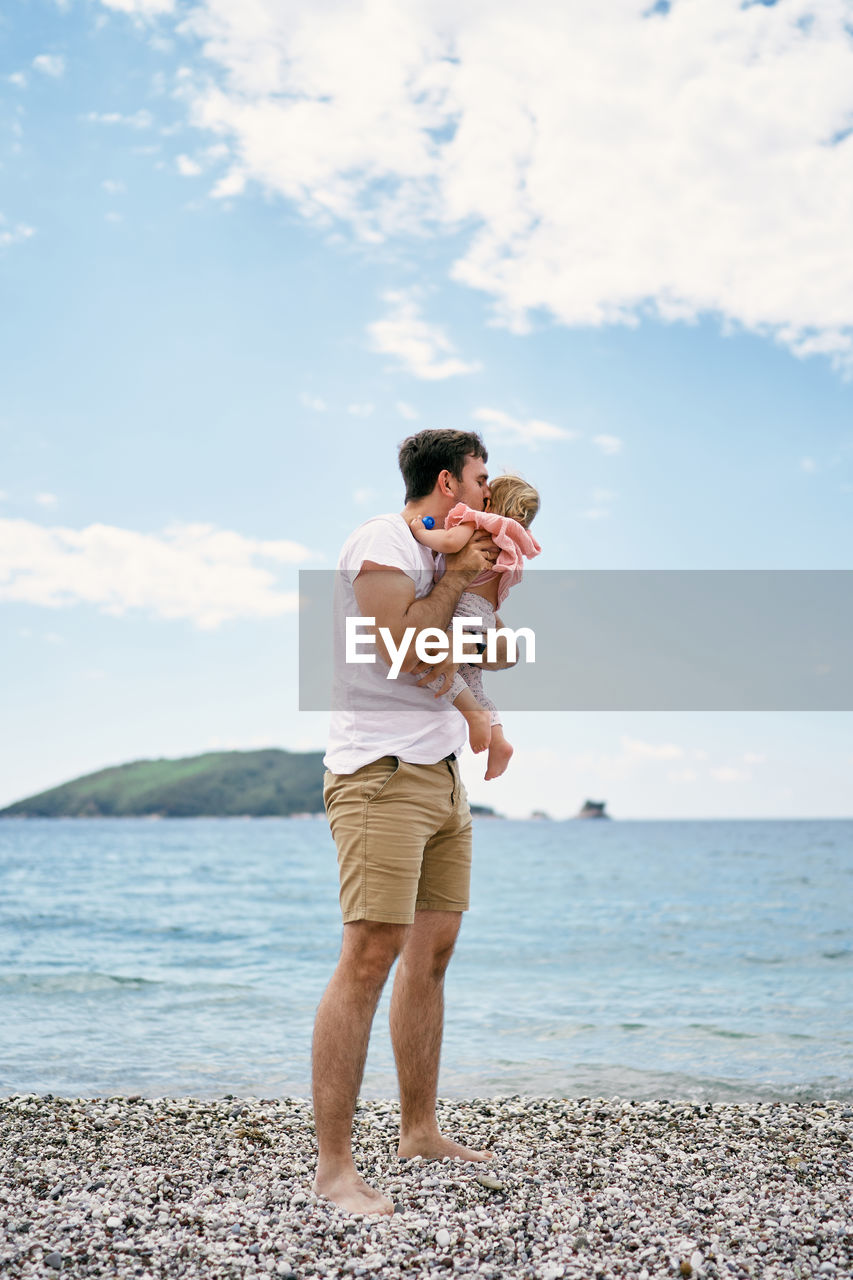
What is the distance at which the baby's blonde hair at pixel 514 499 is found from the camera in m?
3.69

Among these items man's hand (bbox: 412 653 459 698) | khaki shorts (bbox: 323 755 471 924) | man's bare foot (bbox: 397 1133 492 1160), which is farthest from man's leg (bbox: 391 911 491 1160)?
man's hand (bbox: 412 653 459 698)

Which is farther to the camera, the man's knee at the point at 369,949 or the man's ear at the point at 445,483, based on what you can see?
the man's ear at the point at 445,483

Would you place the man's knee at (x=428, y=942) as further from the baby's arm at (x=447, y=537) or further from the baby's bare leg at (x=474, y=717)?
the baby's arm at (x=447, y=537)

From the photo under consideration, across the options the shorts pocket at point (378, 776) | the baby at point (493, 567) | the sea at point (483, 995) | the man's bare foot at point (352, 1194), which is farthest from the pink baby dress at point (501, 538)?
the sea at point (483, 995)

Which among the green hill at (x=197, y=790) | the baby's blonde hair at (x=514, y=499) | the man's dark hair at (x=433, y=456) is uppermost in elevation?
the man's dark hair at (x=433, y=456)

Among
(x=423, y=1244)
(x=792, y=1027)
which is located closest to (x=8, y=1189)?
(x=423, y=1244)

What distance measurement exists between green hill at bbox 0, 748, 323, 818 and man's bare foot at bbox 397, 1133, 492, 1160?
85.6 meters

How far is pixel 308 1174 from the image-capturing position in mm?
3568

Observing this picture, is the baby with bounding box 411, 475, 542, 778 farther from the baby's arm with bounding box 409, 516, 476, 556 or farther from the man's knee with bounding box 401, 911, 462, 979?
the man's knee with bounding box 401, 911, 462, 979

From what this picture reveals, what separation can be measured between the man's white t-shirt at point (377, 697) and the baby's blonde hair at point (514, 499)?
0.39m

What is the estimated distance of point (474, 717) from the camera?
3512mm

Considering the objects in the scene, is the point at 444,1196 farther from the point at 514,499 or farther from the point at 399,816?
the point at 514,499

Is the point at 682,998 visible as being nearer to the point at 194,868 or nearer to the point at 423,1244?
the point at 423,1244

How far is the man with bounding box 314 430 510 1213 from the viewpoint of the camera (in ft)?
10.5
